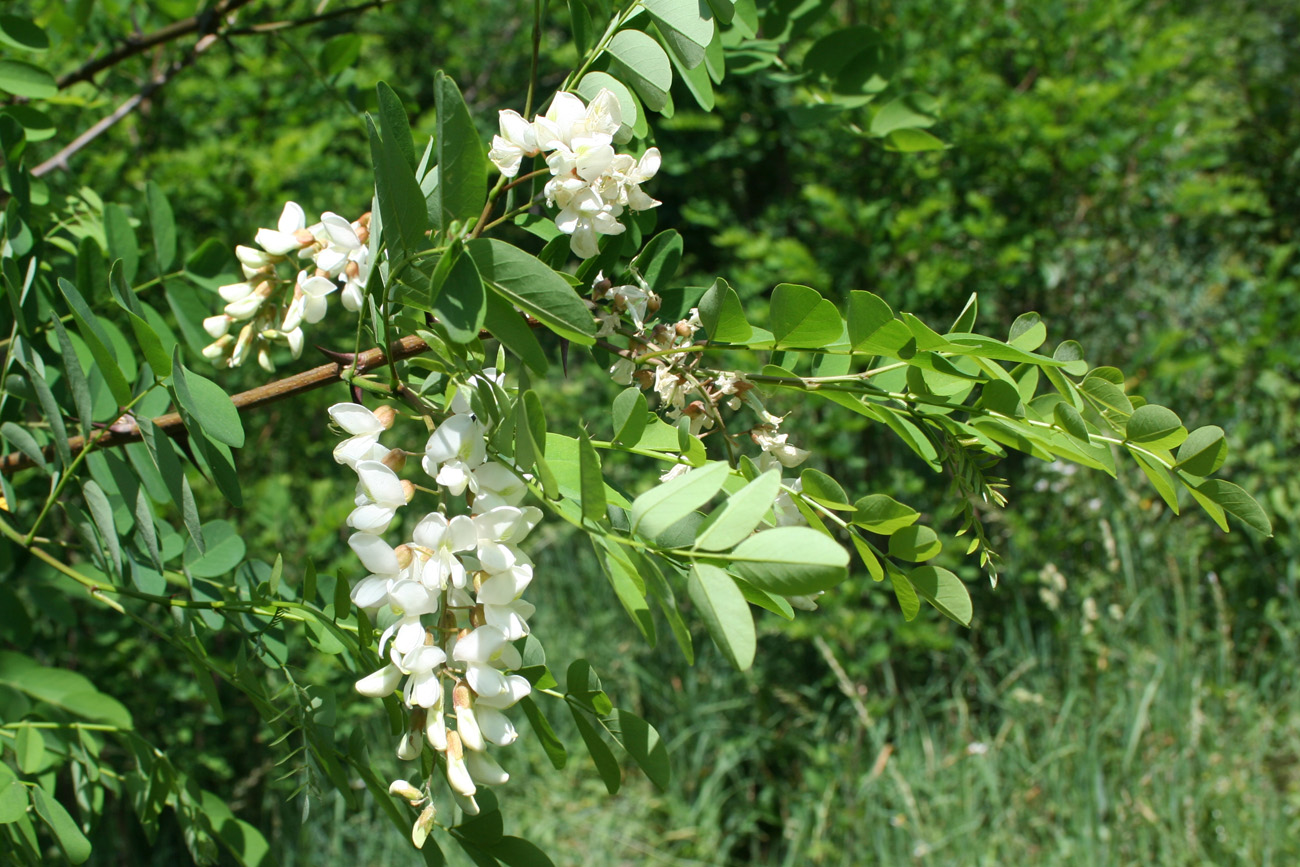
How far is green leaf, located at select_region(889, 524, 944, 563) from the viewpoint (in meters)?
0.50

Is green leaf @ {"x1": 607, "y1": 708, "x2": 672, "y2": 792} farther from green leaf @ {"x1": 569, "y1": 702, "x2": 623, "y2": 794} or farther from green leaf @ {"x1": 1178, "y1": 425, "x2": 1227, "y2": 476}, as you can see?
green leaf @ {"x1": 1178, "y1": 425, "x2": 1227, "y2": 476}

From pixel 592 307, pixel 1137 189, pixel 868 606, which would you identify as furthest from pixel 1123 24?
pixel 592 307

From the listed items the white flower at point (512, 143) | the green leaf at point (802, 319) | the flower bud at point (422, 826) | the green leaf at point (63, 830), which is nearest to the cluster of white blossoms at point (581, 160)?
the white flower at point (512, 143)

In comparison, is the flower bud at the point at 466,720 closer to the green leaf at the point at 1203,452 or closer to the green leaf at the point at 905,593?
the green leaf at the point at 905,593

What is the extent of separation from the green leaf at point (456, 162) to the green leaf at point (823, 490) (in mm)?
237

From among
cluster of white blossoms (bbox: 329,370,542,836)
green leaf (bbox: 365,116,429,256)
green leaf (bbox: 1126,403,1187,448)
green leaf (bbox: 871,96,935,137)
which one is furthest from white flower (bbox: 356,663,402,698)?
green leaf (bbox: 871,96,935,137)

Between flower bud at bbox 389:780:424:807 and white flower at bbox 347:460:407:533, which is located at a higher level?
white flower at bbox 347:460:407:533

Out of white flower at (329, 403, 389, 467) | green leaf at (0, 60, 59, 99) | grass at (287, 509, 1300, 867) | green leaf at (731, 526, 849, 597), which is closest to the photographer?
green leaf at (731, 526, 849, 597)

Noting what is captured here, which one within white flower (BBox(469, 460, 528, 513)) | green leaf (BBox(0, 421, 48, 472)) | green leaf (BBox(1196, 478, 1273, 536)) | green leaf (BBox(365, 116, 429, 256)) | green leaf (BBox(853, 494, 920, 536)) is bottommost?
green leaf (BBox(0, 421, 48, 472))

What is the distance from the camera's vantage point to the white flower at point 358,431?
0.48m

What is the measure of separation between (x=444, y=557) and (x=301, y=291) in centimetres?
25

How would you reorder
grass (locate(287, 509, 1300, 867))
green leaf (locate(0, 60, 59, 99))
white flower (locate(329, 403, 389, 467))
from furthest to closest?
grass (locate(287, 509, 1300, 867))
green leaf (locate(0, 60, 59, 99))
white flower (locate(329, 403, 389, 467))

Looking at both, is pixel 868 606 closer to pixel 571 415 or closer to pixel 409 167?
pixel 571 415

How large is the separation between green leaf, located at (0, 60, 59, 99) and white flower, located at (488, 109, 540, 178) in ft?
1.87
